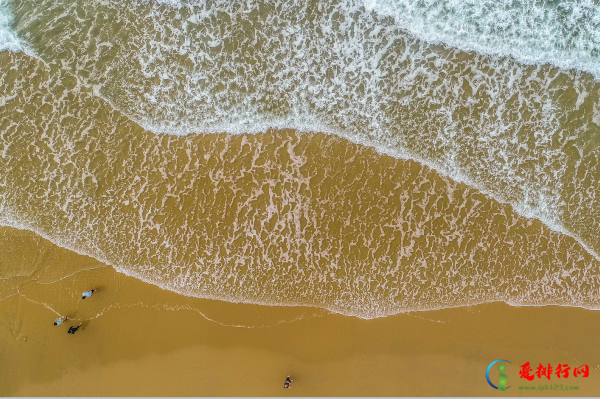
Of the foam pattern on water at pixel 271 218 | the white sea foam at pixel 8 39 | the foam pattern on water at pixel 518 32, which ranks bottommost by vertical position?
the foam pattern on water at pixel 271 218

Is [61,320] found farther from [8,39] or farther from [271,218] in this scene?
[8,39]

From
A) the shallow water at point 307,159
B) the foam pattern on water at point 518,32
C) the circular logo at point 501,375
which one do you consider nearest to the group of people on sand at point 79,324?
the shallow water at point 307,159

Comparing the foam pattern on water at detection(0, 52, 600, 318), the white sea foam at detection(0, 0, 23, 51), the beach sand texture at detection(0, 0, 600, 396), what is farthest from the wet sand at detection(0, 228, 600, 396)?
the white sea foam at detection(0, 0, 23, 51)

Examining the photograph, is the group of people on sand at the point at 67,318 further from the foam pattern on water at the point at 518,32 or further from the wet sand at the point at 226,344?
the foam pattern on water at the point at 518,32

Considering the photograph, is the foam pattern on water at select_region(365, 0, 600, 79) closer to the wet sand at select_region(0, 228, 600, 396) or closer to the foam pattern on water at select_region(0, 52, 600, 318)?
the foam pattern on water at select_region(0, 52, 600, 318)

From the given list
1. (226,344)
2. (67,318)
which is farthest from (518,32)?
(67,318)

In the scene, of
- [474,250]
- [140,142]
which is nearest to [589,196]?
[474,250]
